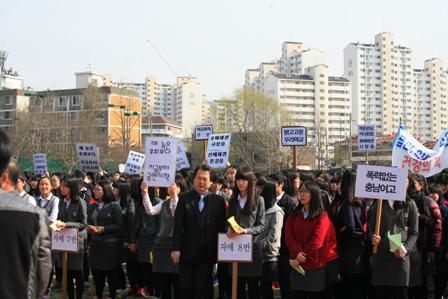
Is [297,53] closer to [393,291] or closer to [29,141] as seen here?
[29,141]

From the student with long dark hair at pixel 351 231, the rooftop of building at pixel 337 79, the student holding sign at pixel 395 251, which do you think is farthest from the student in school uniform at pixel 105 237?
the rooftop of building at pixel 337 79

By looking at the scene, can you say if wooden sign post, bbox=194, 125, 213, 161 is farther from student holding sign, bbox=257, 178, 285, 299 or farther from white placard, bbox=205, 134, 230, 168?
student holding sign, bbox=257, 178, 285, 299

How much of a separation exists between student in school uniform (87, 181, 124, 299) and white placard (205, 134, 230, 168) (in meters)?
5.97

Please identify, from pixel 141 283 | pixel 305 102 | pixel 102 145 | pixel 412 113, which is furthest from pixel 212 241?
pixel 412 113

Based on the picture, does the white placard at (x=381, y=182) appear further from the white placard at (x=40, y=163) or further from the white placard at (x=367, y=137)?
the white placard at (x=367, y=137)

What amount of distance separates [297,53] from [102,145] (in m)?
128

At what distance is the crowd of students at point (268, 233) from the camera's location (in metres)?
7.91

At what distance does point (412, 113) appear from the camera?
6841 inches

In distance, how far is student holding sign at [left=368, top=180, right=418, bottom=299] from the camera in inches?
314

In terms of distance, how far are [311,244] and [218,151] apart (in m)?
8.40

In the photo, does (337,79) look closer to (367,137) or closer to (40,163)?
(367,137)

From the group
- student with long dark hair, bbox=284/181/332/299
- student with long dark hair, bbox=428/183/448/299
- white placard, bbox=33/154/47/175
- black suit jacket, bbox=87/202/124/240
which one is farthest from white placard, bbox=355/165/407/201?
white placard, bbox=33/154/47/175

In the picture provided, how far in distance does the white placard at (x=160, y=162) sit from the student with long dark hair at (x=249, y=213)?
1.06 meters

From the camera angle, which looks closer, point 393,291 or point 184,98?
point 393,291
